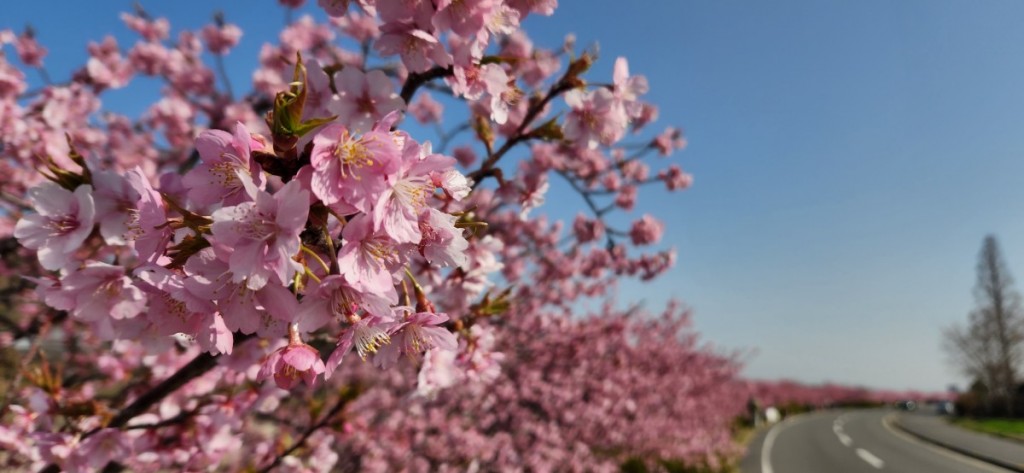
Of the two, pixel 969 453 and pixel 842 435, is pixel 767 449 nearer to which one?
pixel 969 453

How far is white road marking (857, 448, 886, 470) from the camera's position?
13.1m

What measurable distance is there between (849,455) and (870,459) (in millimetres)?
878

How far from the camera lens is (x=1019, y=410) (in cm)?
2992

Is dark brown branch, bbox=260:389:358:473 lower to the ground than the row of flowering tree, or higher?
lower

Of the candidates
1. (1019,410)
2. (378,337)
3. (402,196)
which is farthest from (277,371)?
(1019,410)

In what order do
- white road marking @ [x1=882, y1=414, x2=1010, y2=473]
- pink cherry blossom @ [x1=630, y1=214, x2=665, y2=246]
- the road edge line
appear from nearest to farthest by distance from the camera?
pink cherry blossom @ [x1=630, y1=214, x2=665, y2=246], the road edge line, white road marking @ [x1=882, y1=414, x2=1010, y2=473]

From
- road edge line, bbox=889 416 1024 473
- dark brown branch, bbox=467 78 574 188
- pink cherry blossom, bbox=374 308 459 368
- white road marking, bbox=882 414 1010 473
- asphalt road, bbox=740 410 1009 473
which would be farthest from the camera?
asphalt road, bbox=740 410 1009 473

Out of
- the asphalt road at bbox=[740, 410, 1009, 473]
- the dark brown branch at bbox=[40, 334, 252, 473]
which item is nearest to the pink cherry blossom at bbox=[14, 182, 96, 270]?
the dark brown branch at bbox=[40, 334, 252, 473]

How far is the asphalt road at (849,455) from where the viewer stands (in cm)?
1268

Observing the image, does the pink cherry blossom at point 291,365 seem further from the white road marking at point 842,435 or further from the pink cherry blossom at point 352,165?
the white road marking at point 842,435

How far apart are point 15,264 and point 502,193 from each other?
15.4ft

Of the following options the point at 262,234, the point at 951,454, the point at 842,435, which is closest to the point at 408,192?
the point at 262,234

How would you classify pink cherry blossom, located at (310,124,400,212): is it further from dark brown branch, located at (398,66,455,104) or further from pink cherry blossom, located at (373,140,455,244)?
dark brown branch, located at (398,66,455,104)

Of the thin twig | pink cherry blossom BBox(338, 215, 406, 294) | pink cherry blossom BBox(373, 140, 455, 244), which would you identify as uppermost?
pink cherry blossom BBox(373, 140, 455, 244)
